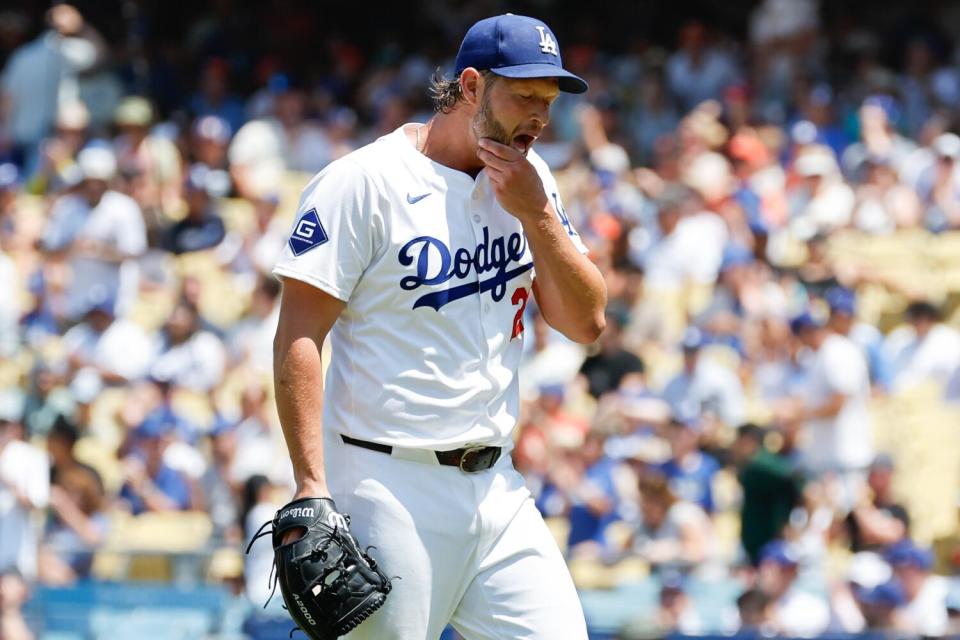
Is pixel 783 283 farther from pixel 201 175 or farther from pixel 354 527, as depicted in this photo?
pixel 354 527

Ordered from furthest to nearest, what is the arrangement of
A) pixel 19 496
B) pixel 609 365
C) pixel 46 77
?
pixel 46 77 → pixel 609 365 → pixel 19 496

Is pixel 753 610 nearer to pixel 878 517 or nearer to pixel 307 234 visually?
pixel 878 517

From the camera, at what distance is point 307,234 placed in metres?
3.78

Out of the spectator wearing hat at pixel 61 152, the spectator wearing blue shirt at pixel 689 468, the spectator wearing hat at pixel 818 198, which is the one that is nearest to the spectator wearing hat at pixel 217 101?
the spectator wearing hat at pixel 61 152

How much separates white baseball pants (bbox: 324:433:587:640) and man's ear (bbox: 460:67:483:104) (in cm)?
86

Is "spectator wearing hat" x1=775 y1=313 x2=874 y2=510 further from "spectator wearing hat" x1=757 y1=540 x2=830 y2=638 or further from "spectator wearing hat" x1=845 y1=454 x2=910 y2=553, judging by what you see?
"spectator wearing hat" x1=757 y1=540 x2=830 y2=638

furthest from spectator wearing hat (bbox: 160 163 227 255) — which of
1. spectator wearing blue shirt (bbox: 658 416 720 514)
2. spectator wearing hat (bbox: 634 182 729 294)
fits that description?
spectator wearing blue shirt (bbox: 658 416 720 514)

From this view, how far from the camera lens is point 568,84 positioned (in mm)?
3875

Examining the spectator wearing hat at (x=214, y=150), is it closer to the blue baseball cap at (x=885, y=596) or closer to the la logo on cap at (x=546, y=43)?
the blue baseball cap at (x=885, y=596)

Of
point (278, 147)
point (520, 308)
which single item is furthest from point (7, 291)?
point (520, 308)

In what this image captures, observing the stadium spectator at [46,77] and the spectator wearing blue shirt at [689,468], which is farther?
the stadium spectator at [46,77]

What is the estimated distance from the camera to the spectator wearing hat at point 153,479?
1001 cm

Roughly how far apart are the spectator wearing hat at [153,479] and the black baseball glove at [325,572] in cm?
642

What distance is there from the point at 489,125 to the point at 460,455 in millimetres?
775
